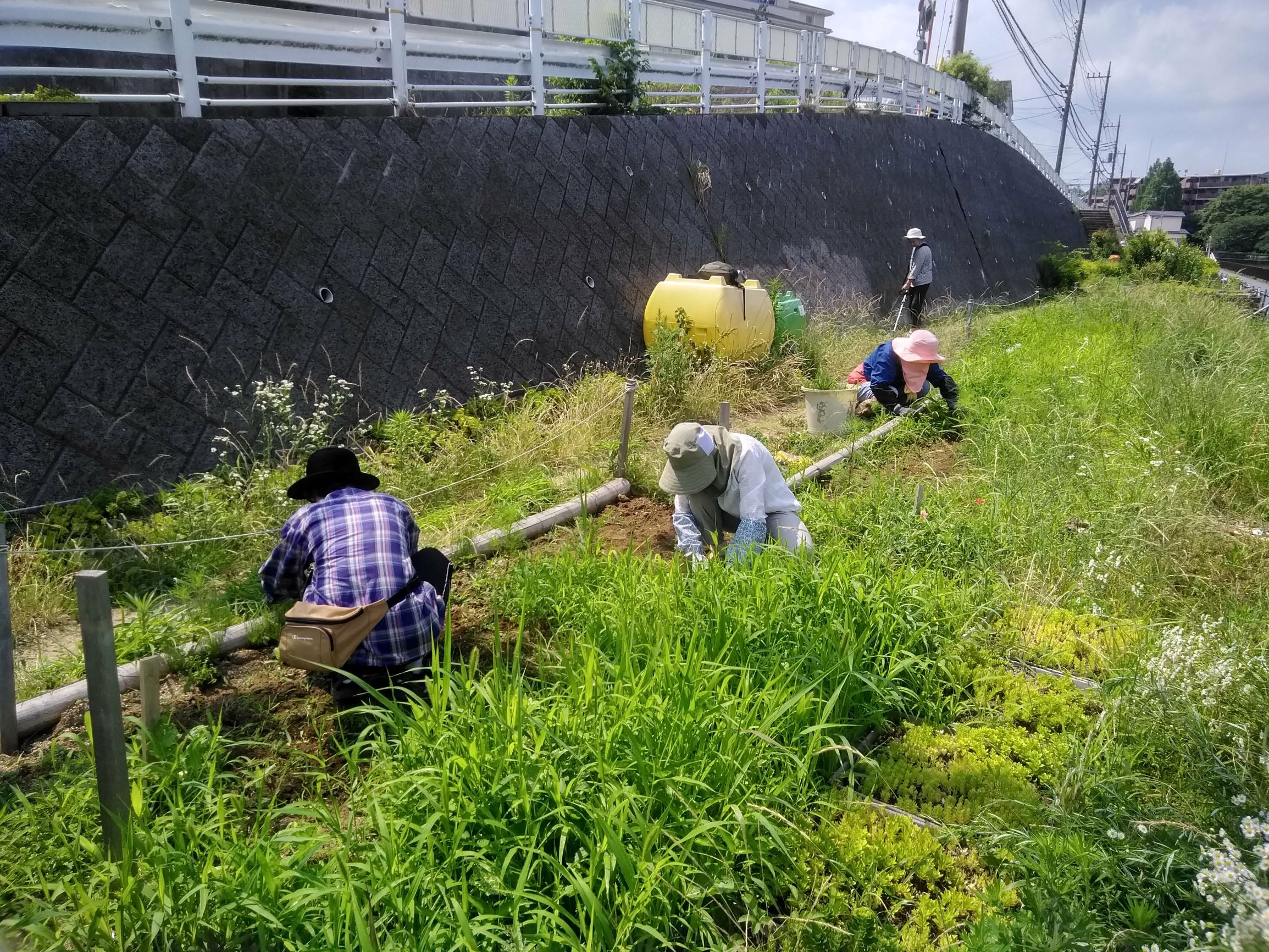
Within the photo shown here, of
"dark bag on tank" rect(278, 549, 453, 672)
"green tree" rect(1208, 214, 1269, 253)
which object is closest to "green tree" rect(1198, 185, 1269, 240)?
"green tree" rect(1208, 214, 1269, 253)

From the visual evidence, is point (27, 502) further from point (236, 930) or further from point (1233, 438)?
point (1233, 438)

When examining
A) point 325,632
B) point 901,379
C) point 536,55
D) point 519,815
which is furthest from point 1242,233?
point 519,815

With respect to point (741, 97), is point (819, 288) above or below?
below

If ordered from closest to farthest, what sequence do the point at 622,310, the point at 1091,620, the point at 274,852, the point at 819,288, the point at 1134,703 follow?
the point at 274,852 → the point at 1134,703 → the point at 1091,620 → the point at 622,310 → the point at 819,288

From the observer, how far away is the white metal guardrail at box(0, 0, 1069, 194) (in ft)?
19.0

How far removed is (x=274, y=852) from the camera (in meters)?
2.26

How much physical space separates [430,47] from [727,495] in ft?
19.7

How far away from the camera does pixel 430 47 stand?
26.7 ft

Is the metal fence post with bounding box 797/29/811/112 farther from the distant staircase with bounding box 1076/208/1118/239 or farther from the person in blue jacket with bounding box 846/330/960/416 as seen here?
the distant staircase with bounding box 1076/208/1118/239

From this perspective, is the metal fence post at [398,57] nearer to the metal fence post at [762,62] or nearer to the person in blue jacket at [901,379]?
the person in blue jacket at [901,379]

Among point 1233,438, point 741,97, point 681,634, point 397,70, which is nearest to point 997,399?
point 1233,438

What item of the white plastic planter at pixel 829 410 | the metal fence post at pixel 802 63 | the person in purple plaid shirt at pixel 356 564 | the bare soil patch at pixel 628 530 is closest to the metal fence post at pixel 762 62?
the metal fence post at pixel 802 63

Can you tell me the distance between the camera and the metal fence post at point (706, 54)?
12695 mm

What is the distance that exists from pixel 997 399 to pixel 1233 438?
7.01ft
